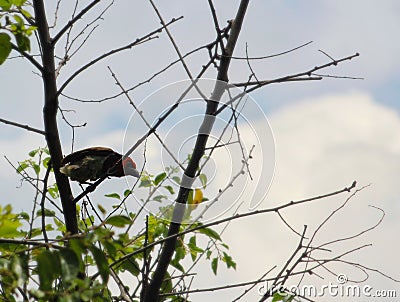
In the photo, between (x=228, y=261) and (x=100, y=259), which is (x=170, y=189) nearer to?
(x=228, y=261)

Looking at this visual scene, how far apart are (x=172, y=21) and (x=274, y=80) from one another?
59cm

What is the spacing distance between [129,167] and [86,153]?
0.78 ft

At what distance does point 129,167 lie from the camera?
3.36 m

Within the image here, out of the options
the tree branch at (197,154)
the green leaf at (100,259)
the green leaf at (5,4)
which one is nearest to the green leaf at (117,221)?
the green leaf at (100,259)

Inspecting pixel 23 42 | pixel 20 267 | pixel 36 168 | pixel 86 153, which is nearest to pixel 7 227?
pixel 20 267

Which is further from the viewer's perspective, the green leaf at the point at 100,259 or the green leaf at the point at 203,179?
the green leaf at the point at 203,179

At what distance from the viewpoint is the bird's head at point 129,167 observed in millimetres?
3309

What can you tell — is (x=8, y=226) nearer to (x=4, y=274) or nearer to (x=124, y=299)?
(x=4, y=274)

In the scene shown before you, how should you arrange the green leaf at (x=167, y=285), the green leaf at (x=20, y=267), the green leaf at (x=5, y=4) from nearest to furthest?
the green leaf at (x=20, y=267), the green leaf at (x=5, y=4), the green leaf at (x=167, y=285)

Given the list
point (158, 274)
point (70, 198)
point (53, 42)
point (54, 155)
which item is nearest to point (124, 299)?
point (158, 274)

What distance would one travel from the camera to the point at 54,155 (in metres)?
3.18

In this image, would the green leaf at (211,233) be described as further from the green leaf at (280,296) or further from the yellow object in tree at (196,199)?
the green leaf at (280,296)

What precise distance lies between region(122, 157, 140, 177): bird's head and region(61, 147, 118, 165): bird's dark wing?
0.20 feet

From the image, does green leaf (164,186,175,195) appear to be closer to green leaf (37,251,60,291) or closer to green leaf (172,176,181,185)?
green leaf (172,176,181,185)
